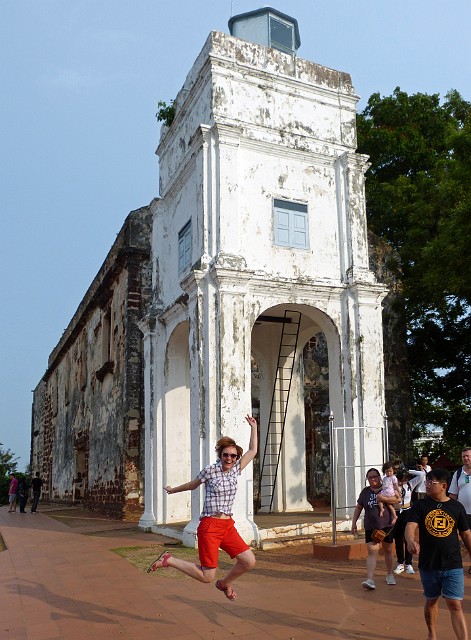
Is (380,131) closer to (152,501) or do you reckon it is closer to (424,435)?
(424,435)

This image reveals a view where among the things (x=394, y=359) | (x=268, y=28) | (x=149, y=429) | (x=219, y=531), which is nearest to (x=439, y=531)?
(x=219, y=531)

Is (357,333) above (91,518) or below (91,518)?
above

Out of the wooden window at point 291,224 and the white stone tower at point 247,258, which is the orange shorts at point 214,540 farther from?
the wooden window at point 291,224

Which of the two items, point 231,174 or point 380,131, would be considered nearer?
A: point 231,174

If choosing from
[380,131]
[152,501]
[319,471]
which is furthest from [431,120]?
[152,501]

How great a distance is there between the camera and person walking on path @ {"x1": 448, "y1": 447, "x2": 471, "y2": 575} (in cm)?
722

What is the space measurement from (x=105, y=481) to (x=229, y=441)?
41.2 ft

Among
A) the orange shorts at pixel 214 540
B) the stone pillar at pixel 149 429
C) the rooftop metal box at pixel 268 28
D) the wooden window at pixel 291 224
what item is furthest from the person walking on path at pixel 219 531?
the rooftop metal box at pixel 268 28

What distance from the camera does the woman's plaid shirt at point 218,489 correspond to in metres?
5.52

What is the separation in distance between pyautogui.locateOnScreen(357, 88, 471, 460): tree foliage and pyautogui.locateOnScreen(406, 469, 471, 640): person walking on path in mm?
7458

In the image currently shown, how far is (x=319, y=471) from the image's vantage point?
15.8 metres

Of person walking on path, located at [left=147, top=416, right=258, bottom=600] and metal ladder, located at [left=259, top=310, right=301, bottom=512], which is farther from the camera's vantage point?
metal ladder, located at [left=259, top=310, right=301, bottom=512]

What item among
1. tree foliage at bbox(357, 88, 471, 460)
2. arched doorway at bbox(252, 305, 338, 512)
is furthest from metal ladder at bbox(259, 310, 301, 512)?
tree foliage at bbox(357, 88, 471, 460)

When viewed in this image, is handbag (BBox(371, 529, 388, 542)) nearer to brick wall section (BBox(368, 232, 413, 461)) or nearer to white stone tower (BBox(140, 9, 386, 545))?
white stone tower (BBox(140, 9, 386, 545))
